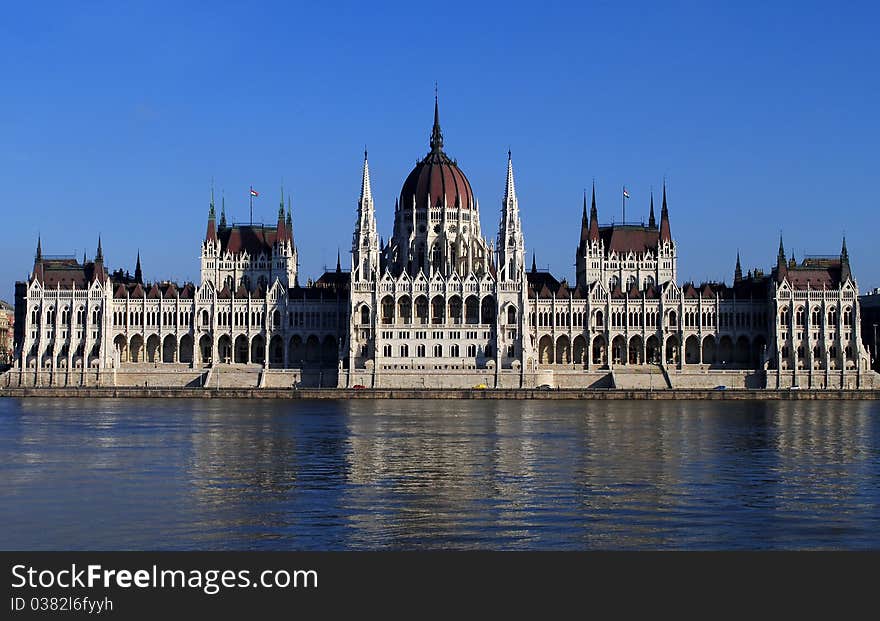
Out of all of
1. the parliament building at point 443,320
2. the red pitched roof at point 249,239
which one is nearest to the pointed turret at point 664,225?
the parliament building at point 443,320

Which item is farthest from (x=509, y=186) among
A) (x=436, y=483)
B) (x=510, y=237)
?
(x=436, y=483)

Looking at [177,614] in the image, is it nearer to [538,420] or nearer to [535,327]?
[538,420]

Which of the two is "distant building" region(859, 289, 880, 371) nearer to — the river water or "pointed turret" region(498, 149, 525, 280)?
"pointed turret" region(498, 149, 525, 280)

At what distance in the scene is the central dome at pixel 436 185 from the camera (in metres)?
142

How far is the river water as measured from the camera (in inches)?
1464

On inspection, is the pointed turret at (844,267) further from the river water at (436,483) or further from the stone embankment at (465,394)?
the river water at (436,483)

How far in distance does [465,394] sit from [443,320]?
1238cm

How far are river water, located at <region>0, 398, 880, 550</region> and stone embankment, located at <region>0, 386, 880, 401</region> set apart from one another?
1311 inches

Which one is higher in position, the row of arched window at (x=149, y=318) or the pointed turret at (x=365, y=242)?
the pointed turret at (x=365, y=242)

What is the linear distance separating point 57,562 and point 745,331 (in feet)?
369

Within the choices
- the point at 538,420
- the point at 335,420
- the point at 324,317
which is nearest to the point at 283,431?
the point at 335,420

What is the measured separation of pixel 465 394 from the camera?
401 feet

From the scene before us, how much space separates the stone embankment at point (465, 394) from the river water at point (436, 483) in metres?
33.3

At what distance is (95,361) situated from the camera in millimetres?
134000
